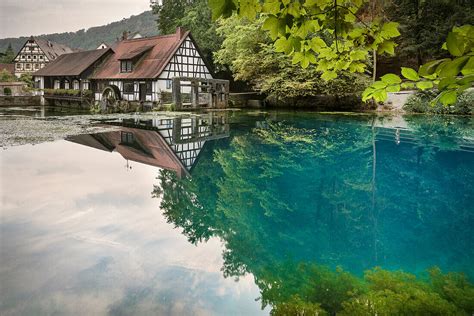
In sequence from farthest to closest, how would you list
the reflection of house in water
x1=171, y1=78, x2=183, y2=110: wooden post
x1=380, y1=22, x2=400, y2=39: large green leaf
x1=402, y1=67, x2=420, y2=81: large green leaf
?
1. x1=171, y1=78, x2=183, y2=110: wooden post
2. the reflection of house in water
3. x1=380, y1=22, x2=400, y2=39: large green leaf
4. x1=402, y1=67, x2=420, y2=81: large green leaf

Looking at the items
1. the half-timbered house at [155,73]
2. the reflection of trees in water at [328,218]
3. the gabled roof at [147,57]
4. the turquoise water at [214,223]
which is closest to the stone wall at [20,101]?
the half-timbered house at [155,73]

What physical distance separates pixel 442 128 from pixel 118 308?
19.2 m

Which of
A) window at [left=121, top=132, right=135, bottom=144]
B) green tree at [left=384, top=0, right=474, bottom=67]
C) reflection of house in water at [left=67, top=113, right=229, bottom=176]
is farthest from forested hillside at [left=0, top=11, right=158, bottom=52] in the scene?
window at [left=121, top=132, right=135, bottom=144]

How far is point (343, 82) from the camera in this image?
28.9 meters

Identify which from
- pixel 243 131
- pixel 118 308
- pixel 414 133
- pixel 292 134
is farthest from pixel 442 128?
pixel 118 308

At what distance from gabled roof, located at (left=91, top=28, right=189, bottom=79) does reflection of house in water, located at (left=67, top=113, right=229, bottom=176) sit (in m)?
14.2

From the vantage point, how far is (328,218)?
6.51m

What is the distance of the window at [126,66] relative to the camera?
33.8m

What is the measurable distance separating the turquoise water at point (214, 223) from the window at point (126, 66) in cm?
2276

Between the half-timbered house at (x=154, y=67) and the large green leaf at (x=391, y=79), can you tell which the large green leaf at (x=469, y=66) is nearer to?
the large green leaf at (x=391, y=79)

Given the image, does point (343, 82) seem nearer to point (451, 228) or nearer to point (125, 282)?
point (451, 228)

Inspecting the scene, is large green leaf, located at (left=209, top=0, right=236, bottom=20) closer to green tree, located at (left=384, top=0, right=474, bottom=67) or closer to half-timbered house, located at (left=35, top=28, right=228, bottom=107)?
half-timbered house, located at (left=35, top=28, right=228, bottom=107)

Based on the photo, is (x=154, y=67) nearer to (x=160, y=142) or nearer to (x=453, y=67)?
(x=160, y=142)

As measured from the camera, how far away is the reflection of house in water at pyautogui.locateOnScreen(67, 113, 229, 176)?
11188mm
